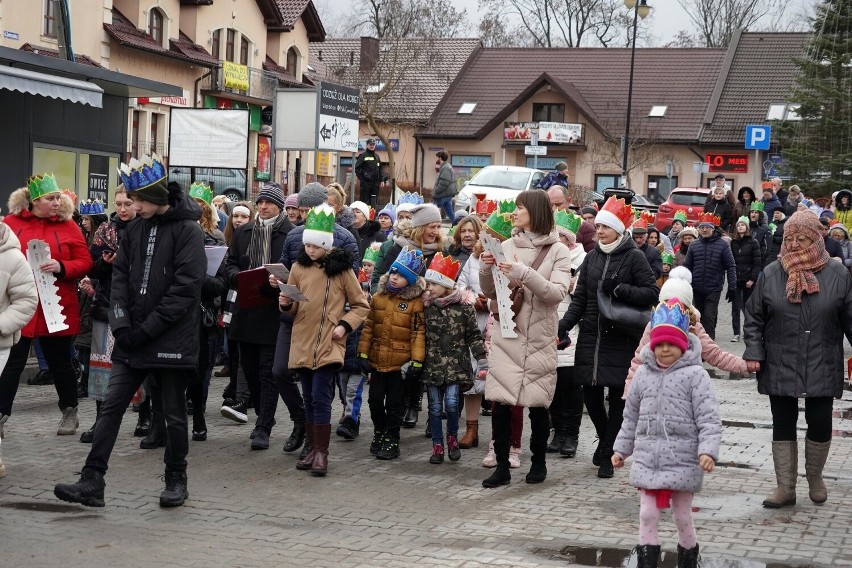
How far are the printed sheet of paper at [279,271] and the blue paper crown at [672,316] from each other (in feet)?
11.6

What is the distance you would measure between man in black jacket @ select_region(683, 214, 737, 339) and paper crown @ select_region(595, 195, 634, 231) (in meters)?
9.45

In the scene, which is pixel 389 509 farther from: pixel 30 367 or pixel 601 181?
pixel 601 181

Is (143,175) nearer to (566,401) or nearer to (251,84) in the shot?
(566,401)

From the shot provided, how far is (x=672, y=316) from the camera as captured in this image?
6980 mm

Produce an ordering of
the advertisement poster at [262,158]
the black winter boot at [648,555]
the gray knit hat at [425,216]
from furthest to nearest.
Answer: the advertisement poster at [262,158] → the gray knit hat at [425,216] → the black winter boot at [648,555]

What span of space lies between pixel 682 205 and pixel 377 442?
29.9 metres

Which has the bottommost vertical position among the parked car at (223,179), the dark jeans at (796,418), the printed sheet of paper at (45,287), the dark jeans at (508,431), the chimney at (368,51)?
the dark jeans at (508,431)

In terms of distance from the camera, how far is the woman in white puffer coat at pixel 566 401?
412 inches

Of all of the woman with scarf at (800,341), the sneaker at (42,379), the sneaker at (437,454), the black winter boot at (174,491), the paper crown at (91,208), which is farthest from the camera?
the sneaker at (42,379)

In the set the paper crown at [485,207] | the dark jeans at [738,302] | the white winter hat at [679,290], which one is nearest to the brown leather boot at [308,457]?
the white winter hat at [679,290]

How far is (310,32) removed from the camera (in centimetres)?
5341

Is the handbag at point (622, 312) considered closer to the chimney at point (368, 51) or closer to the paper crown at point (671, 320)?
the paper crown at point (671, 320)

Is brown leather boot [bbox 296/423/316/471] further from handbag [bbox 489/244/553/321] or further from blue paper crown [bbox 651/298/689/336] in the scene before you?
blue paper crown [bbox 651/298/689/336]

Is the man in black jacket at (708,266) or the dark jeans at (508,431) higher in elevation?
the man in black jacket at (708,266)
